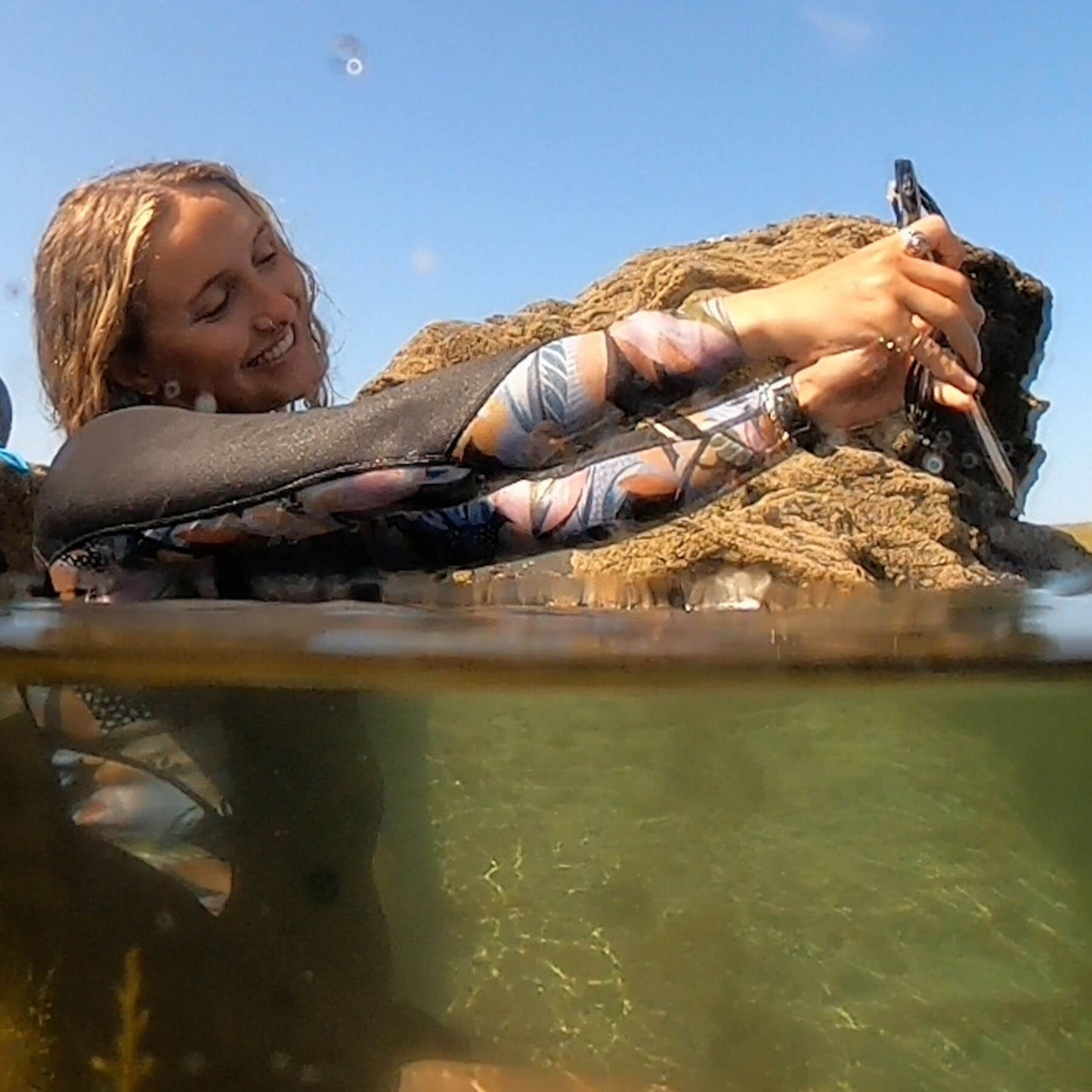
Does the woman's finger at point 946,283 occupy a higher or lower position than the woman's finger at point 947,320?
higher

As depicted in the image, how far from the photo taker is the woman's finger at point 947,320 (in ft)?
7.01

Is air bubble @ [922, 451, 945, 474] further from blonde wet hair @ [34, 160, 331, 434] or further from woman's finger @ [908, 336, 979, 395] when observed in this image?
woman's finger @ [908, 336, 979, 395]

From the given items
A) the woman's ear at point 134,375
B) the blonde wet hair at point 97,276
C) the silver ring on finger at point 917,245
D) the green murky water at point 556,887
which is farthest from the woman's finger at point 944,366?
the woman's ear at point 134,375

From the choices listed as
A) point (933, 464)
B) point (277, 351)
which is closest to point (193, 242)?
point (277, 351)

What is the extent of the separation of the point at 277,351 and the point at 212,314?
22cm

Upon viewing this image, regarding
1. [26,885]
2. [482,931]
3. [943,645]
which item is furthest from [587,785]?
[26,885]

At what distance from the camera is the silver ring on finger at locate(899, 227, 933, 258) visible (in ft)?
7.14

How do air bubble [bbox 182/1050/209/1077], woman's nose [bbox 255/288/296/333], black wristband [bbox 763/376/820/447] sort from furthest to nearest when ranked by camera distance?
woman's nose [bbox 255/288/296/333] → air bubble [bbox 182/1050/209/1077] → black wristband [bbox 763/376/820/447]

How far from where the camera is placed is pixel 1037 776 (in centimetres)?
438

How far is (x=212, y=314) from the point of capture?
3434 mm

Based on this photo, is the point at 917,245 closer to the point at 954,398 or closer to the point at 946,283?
the point at 946,283

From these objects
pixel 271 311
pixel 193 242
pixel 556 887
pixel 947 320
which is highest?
pixel 193 242

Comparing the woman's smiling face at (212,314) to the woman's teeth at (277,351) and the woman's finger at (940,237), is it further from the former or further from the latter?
the woman's finger at (940,237)

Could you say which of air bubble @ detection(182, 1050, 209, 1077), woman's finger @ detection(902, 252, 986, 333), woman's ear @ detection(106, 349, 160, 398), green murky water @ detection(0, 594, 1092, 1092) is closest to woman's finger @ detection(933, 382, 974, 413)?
woman's finger @ detection(902, 252, 986, 333)
